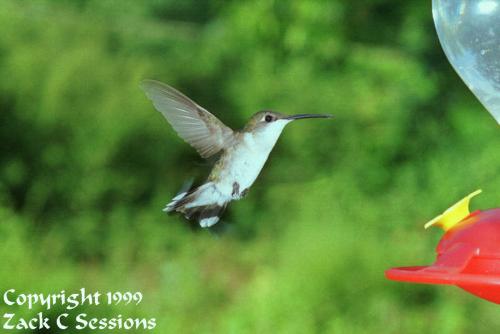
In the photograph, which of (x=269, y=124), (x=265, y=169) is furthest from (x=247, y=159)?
(x=265, y=169)

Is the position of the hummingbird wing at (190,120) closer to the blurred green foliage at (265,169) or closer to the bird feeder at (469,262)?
the bird feeder at (469,262)

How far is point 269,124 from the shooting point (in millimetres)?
2264

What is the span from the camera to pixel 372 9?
18.6 feet

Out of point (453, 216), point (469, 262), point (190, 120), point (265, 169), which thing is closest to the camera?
point (469, 262)

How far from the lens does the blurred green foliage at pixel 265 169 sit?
4.33m

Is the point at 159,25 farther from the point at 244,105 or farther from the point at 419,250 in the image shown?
the point at 419,250

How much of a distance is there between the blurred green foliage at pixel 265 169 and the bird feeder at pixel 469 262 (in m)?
2.22

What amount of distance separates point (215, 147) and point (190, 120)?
0.11 m

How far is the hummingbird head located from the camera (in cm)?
220

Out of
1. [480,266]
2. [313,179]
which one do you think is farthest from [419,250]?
[480,266]

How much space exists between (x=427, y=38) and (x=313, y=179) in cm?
112

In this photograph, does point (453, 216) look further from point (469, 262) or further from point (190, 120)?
point (190, 120)

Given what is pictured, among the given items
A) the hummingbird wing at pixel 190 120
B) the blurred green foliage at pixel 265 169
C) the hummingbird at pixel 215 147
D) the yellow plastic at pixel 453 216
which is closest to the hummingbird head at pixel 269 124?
the hummingbird at pixel 215 147

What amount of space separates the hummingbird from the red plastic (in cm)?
52
